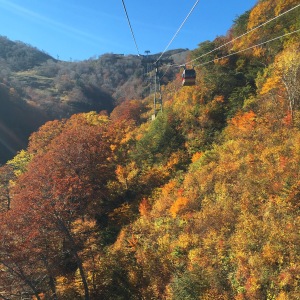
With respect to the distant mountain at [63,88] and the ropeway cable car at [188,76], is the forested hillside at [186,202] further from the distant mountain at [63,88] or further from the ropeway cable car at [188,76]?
the distant mountain at [63,88]

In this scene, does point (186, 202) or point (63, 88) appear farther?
point (63, 88)

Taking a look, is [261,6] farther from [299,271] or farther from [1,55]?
[1,55]

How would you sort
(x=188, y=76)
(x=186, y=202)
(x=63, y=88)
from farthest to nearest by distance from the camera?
(x=63, y=88), (x=186, y=202), (x=188, y=76)

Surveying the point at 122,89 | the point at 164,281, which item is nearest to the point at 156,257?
the point at 164,281

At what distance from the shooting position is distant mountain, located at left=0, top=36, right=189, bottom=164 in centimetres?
8611

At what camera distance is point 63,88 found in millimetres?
136625

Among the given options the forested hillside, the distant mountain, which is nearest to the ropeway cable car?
the forested hillside

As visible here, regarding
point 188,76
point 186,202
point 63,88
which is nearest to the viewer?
point 188,76

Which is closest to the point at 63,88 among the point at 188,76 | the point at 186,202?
the point at 188,76

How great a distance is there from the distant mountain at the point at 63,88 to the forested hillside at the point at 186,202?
15006 millimetres

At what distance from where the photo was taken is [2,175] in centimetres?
3872

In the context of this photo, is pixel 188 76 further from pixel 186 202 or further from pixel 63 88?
pixel 63 88

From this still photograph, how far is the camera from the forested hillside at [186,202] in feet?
50.9

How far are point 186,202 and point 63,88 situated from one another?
126 metres
